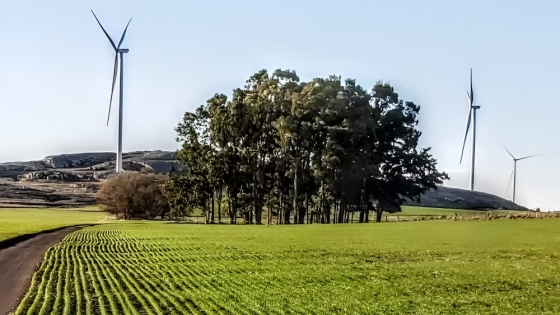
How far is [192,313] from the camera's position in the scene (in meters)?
22.4

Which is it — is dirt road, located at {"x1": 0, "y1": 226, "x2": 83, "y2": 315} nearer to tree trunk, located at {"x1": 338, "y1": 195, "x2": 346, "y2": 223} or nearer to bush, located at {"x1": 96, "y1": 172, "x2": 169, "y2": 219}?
tree trunk, located at {"x1": 338, "y1": 195, "x2": 346, "y2": 223}

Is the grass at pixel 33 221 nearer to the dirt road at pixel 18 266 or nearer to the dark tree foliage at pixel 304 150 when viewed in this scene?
the dirt road at pixel 18 266

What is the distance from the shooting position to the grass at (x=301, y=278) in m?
24.0

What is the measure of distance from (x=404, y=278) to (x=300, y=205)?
77.6 meters

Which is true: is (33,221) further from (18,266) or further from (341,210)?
(18,266)

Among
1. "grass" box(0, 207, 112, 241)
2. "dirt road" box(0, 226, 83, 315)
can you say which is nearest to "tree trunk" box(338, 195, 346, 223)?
"grass" box(0, 207, 112, 241)

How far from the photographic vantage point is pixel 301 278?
31641 mm

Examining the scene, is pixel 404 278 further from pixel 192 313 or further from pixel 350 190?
pixel 350 190

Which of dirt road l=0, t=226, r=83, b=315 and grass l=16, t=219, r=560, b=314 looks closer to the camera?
grass l=16, t=219, r=560, b=314

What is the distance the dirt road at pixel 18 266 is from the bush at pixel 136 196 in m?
68.1

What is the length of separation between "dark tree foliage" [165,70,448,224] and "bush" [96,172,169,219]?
55.3 feet

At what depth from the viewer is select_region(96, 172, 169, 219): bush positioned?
129500 mm

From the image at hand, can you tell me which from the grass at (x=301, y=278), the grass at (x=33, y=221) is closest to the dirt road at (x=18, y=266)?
the grass at (x=301, y=278)

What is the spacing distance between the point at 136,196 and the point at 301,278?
332ft
